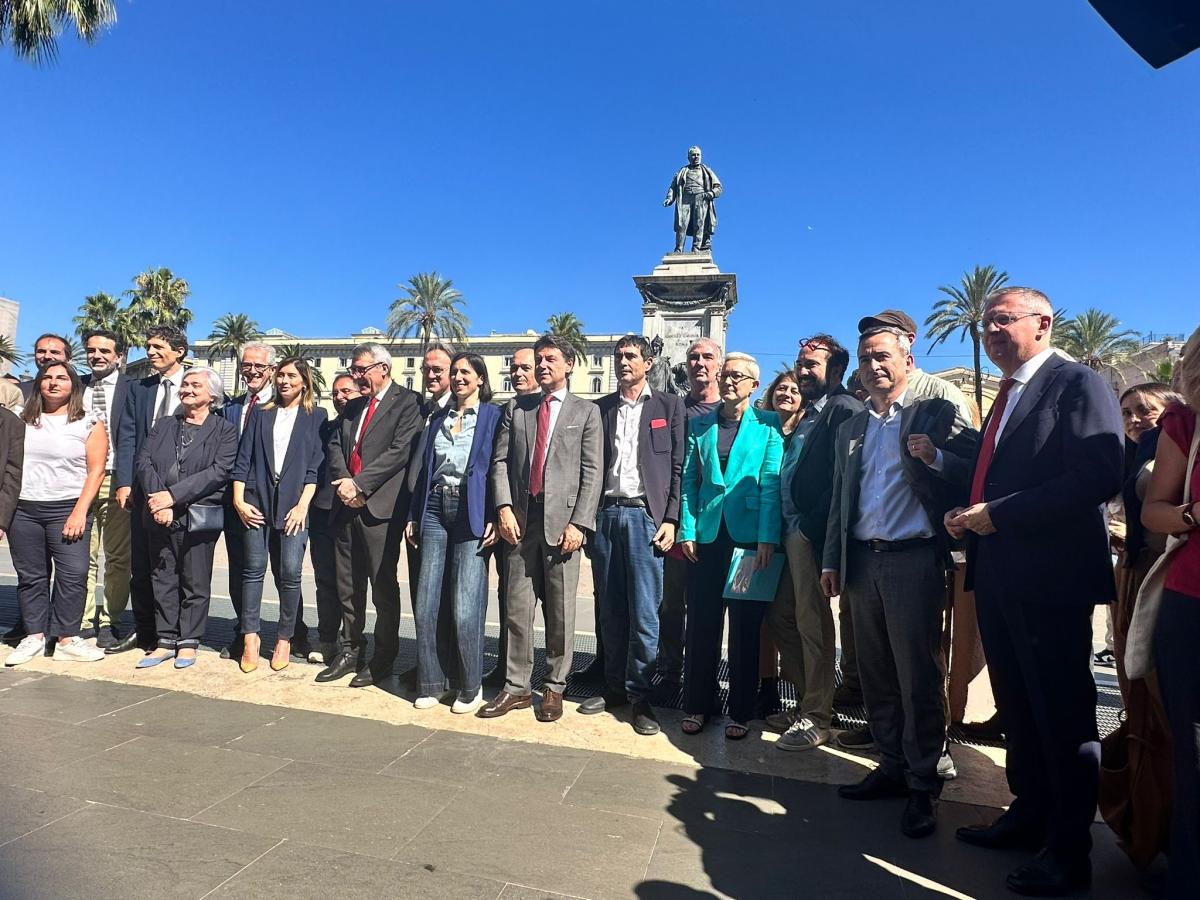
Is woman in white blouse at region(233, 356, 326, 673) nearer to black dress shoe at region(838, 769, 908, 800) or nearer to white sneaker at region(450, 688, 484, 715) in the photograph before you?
white sneaker at region(450, 688, 484, 715)

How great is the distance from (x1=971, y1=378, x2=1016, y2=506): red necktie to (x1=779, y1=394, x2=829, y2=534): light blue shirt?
1.06m

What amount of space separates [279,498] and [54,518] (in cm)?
161

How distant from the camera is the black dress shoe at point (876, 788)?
3102 millimetres

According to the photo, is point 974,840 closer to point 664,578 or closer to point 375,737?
point 664,578

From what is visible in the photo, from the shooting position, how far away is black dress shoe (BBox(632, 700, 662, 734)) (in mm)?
3807

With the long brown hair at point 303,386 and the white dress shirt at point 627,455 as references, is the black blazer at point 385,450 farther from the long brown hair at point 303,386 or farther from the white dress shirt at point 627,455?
the white dress shirt at point 627,455

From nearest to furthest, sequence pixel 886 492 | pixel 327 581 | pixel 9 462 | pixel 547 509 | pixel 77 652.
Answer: pixel 886 492
pixel 547 509
pixel 9 462
pixel 77 652
pixel 327 581

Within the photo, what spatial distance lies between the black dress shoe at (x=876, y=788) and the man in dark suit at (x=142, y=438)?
4.76 metres

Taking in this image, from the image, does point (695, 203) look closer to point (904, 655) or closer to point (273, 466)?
point (273, 466)

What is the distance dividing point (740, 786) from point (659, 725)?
2.68 ft

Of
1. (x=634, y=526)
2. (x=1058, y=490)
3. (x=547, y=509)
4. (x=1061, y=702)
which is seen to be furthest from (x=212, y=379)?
(x=1061, y=702)

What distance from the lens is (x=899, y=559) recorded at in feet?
10.1

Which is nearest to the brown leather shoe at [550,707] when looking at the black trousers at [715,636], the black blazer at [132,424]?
the black trousers at [715,636]

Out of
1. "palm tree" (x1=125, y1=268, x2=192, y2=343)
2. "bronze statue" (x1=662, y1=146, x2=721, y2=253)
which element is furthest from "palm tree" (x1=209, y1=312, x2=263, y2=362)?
"bronze statue" (x1=662, y1=146, x2=721, y2=253)
